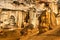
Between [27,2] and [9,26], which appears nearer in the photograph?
[9,26]

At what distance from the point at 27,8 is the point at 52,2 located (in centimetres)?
909

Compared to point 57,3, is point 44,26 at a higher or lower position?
lower

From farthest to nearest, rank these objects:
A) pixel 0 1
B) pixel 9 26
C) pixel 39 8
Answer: pixel 39 8 → pixel 0 1 → pixel 9 26

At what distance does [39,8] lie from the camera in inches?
1729

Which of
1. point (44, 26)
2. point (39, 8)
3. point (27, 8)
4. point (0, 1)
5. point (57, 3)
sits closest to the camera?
point (44, 26)

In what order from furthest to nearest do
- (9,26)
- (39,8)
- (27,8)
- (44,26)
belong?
(39,8) < (27,8) < (9,26) < (44,26)

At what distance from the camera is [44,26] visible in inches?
628

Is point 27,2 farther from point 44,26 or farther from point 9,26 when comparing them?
point 44,26

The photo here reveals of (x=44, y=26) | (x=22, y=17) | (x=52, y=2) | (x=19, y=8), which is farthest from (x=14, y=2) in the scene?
(x=44, y=26)

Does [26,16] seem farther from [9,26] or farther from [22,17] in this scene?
[9,26]

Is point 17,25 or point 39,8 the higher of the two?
point 39,8

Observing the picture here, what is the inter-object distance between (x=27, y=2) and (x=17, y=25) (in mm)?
8870

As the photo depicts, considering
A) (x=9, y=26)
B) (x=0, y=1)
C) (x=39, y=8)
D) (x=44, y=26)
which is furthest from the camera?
(x=39, y=8)

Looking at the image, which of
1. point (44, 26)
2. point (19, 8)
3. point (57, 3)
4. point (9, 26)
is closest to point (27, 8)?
point (19, 8)
